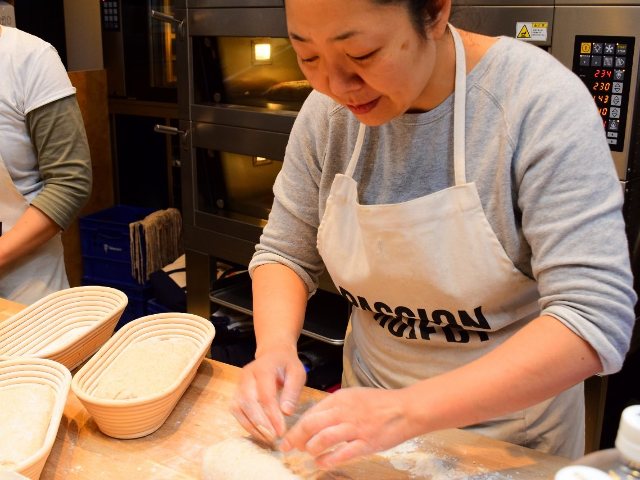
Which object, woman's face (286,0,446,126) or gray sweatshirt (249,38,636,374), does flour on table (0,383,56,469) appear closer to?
gray sweatshirt (249,38,636,374)

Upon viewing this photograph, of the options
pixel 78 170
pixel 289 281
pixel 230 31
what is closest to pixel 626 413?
pixel 289 281

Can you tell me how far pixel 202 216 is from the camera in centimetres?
271

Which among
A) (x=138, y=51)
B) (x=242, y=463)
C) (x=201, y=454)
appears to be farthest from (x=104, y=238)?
(x=242, y=463)

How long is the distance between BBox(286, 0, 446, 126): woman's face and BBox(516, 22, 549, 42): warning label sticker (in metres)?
0.96

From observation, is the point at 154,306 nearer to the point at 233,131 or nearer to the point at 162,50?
the point at 233,131

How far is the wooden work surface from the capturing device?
39.8 inches

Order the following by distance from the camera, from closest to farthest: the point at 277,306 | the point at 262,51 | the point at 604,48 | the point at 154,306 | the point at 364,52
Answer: the point at 364,52 → the point at 277,306 → the point at 604,48 → the point at 262,51 → the point at 154,306

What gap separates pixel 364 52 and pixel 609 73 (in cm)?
109

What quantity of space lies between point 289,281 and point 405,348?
0.22 meters

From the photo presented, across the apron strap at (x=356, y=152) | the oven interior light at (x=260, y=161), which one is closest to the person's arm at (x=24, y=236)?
the oven interior light at (x=260, y=161)

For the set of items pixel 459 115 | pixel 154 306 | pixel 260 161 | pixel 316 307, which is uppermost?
pixel 459 115

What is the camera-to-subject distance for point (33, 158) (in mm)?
1876

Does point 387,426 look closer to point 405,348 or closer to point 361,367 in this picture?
point 405,348

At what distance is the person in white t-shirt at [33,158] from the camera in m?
1.79
